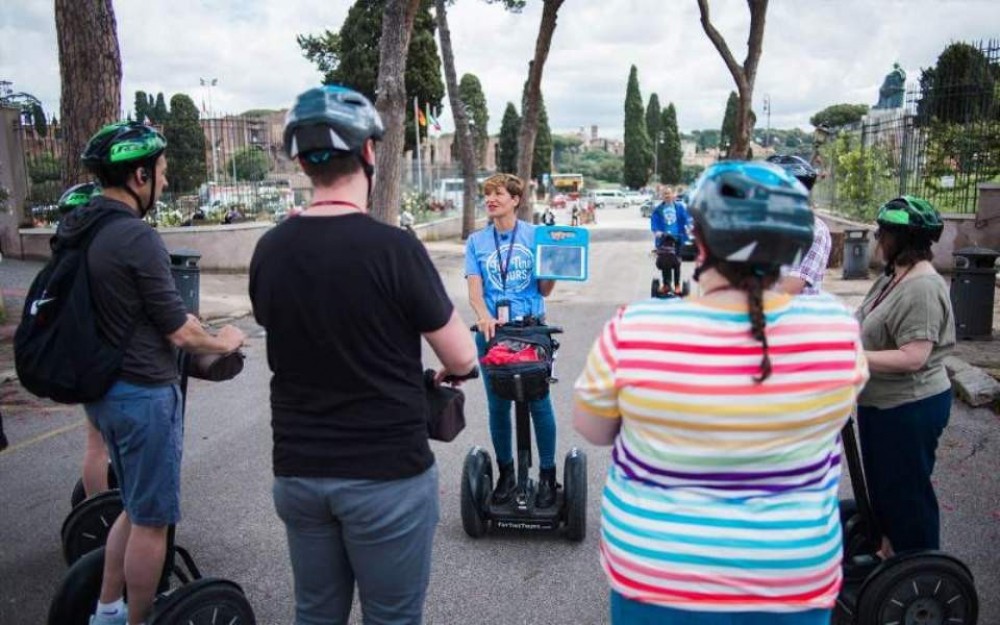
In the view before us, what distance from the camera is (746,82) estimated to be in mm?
23188

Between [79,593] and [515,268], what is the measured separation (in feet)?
8.26

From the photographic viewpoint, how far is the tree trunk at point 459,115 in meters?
25.0

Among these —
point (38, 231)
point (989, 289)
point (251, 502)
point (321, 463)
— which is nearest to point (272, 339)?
point (321, 463)

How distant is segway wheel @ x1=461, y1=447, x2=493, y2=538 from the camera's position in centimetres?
423

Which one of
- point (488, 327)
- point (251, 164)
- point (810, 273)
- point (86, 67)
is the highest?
point (86, 67)

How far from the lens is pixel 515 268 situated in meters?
4.40

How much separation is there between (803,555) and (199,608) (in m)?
2.11

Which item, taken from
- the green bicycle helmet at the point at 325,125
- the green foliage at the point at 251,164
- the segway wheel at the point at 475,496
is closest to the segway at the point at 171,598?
the green bicycle helmet at the point at 325,125

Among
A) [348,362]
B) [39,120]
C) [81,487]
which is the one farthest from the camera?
[39,120]

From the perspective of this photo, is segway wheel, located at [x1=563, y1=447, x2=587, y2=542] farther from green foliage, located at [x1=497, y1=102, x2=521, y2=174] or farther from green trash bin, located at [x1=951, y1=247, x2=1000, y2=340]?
green foliage, located at [x1=497, y1=102, x2=521, y2=174]

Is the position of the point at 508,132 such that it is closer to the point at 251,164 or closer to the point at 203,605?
the point at 251,164

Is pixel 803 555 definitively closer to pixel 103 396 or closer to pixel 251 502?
pixel 103 396

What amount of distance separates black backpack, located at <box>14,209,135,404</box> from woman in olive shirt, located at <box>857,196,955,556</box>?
271 centimetres

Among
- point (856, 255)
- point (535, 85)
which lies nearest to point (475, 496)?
point (856, 255)
